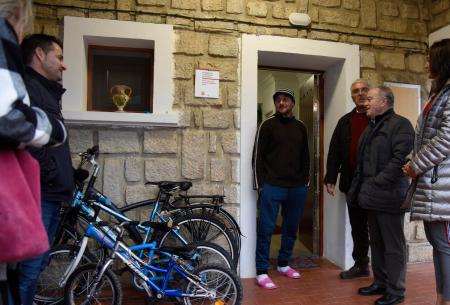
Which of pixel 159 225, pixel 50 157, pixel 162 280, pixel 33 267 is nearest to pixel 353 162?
pixel 159 225

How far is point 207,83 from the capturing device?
3617mm

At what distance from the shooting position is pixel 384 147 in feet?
9.67

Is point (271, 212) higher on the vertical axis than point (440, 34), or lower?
lower

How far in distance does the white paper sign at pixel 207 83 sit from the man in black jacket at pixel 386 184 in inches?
56.9

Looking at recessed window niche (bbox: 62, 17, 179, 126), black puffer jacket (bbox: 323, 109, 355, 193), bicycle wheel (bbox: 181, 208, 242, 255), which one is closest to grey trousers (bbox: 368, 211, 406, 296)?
black puffer jacket (bbox: 323, 109, 355, 193)

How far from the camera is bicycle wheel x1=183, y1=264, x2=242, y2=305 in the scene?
102 inches

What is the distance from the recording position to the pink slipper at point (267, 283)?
3.41 meters

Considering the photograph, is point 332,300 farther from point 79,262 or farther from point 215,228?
point 79,262

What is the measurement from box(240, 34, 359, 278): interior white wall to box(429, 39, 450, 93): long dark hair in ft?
4.95

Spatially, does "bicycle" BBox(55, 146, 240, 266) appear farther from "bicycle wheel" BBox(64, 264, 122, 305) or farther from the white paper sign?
the white paper sign

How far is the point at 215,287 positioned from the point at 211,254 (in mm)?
384

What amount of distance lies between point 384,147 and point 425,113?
1.70ft

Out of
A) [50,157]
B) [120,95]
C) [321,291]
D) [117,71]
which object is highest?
[117,71]

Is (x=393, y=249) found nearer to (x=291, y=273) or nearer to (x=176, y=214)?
(x=291, y=273)
